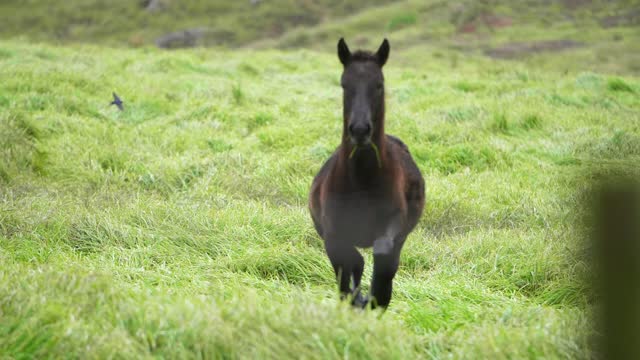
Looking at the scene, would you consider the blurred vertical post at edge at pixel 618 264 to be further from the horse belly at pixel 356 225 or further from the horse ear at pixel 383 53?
the horse ear at pixel 383 53

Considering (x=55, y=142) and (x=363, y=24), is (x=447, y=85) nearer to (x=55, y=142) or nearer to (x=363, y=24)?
(x=55, y=142)

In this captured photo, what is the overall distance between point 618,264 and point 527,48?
42.4m

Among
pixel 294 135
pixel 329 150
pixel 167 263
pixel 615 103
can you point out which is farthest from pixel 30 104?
pixel 615 103

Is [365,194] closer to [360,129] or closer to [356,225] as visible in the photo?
[356,225]

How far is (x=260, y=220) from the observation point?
18.5ft

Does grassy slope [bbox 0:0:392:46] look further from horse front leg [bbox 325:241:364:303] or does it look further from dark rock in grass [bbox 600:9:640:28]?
horse front leg [bbox 325:241:364:303]

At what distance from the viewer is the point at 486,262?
493cm

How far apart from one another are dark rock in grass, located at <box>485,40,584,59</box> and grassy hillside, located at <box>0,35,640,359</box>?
83.9 feet

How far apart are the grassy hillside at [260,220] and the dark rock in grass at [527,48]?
25.6 m

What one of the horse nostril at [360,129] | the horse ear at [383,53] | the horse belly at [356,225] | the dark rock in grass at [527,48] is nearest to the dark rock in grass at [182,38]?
the dark rock in grass at [527,48]

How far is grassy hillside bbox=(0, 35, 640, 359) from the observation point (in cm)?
278

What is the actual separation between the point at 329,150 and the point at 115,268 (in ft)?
14.3

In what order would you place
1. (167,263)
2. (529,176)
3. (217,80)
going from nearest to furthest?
1. (167,263)
2. (529,176)
3. (217,80)

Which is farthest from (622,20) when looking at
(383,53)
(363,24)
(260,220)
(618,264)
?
(618,264)
